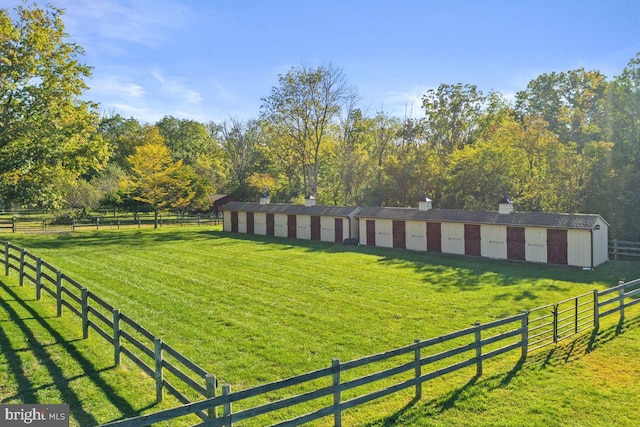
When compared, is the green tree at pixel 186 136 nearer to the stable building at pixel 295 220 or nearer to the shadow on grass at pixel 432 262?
the stable building at pixel 295 220

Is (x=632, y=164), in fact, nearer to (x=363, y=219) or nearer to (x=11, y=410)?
(x=363, y=219)

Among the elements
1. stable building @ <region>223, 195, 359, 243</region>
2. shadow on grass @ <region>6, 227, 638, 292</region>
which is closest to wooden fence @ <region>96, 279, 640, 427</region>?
shadow on grass @ <region>6, 227, 638, 292</region>

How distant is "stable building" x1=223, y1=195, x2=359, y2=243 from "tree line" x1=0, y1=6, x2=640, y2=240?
8371mm

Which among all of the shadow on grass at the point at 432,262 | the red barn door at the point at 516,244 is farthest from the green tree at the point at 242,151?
the red barn door at the point at 516,244

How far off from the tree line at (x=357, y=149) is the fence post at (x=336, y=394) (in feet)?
67.3

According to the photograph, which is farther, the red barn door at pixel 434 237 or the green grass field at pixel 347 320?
the red barn door at pixel 434 237

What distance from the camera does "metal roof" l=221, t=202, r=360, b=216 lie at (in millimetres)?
30250

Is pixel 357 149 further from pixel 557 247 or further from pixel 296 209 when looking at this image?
pixel 557 247

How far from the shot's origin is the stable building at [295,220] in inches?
1171

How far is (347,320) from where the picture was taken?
1211 centimetres

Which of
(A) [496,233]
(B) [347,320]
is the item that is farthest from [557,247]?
(B) [347,320]

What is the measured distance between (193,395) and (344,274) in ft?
37.5

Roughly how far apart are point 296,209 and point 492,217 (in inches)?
562

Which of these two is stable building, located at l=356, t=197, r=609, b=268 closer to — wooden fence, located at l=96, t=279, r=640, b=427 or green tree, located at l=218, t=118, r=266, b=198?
wooden fence, located at l=96, t=279, r=640, b=427
